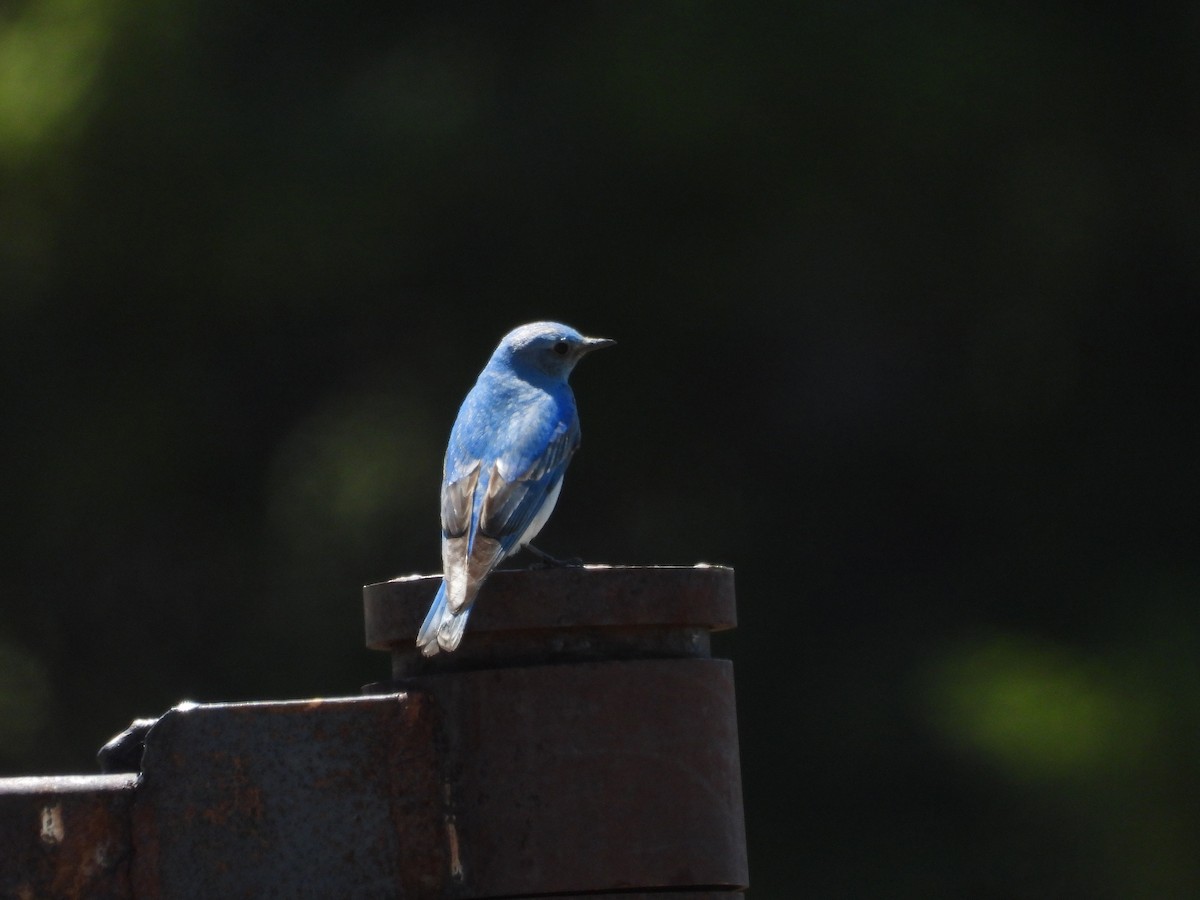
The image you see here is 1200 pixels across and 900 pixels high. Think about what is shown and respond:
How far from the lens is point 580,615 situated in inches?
87.5

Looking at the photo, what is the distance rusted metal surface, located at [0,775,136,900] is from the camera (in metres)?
2.07

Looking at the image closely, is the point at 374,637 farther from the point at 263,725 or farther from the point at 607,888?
the point at 607,888

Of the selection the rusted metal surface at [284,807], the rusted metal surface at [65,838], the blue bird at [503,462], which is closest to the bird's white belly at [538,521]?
the blue bird at [503,462]

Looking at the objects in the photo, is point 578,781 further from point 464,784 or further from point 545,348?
point 545,348

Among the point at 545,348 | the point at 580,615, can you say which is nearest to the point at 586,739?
the point at 580,615

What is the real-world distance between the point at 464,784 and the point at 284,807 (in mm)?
234

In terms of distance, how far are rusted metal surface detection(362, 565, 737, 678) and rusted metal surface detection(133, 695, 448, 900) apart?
0.17 m

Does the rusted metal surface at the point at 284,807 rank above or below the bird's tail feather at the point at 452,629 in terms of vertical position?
below

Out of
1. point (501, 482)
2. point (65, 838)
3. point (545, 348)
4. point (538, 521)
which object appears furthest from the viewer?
point (545, 348)

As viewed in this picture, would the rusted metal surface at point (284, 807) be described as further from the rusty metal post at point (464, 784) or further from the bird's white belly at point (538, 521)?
the bird's white belly at point (538, 521)

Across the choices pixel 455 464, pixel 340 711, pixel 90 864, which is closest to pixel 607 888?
pixel 340 711

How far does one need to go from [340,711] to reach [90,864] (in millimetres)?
358

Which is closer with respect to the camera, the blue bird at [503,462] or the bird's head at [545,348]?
the blue bird at [503,462]

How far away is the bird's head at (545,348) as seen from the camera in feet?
14.1
